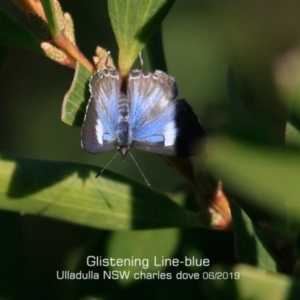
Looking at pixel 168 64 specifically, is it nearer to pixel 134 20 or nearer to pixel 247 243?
pixel 134 20

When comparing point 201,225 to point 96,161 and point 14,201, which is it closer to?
point 14,201

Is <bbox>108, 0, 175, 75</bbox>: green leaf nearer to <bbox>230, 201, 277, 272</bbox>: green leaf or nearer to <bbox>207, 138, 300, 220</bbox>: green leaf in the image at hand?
<bbox>230, 201, 277, 272</bbox>: green leaf

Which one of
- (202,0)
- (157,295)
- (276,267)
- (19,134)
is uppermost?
(202,0)

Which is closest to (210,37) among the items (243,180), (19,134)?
(19,134)

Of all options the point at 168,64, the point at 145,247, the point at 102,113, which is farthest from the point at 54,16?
the point at 168,64

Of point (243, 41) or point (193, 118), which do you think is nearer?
point (193, 118)

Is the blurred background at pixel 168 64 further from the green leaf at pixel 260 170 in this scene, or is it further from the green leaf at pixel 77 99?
the green leaf at pixel 260 170

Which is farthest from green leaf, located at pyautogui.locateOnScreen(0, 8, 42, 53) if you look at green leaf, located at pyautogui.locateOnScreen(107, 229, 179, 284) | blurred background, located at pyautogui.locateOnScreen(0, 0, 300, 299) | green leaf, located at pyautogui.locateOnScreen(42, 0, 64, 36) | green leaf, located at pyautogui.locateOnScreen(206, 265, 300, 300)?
blurred background, located at pyautogui.locateOnScreen(0, 0, 300, 299)
